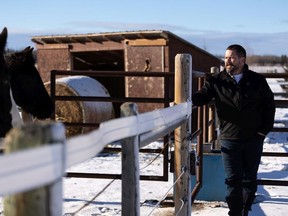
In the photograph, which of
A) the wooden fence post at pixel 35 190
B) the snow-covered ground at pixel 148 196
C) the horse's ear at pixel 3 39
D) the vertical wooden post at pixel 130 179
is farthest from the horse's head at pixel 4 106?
the wooden fence post at pixel 35 190

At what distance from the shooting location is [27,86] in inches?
182

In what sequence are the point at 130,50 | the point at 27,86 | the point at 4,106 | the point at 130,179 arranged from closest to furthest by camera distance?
the point at 130,179 < the point at 4,106 < the point at 27,86 < the point at 130,50

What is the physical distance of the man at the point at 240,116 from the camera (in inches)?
159

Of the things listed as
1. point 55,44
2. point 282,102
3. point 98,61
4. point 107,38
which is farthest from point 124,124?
point 98,61

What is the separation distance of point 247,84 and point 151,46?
264 inches

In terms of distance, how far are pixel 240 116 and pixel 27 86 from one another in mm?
2040

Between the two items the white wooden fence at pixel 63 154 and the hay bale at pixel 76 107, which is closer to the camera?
the white wooden fence at pixel 63 154

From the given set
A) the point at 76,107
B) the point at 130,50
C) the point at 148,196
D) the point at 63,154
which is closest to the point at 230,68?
the point at 148,196

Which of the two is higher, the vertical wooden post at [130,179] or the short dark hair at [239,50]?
the short dark hair at [239,50]

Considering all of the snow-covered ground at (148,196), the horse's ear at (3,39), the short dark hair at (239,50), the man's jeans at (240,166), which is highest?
the horse's ear at (3,39)

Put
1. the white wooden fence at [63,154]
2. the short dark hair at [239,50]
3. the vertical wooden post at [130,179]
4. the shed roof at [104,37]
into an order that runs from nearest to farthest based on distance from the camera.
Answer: the white wooden fence at [63,154] → the vertical wooden post at [130,179] → the short dark hair at [239,50] → the shed roof at [104,37]

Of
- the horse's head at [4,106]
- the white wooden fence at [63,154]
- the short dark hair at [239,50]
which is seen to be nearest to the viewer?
the white wooden fence at [63,154]

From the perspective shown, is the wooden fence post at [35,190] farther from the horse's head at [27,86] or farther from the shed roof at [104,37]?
the shed roof at [104,37]

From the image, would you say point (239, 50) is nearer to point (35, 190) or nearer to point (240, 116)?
point (240, 116)
